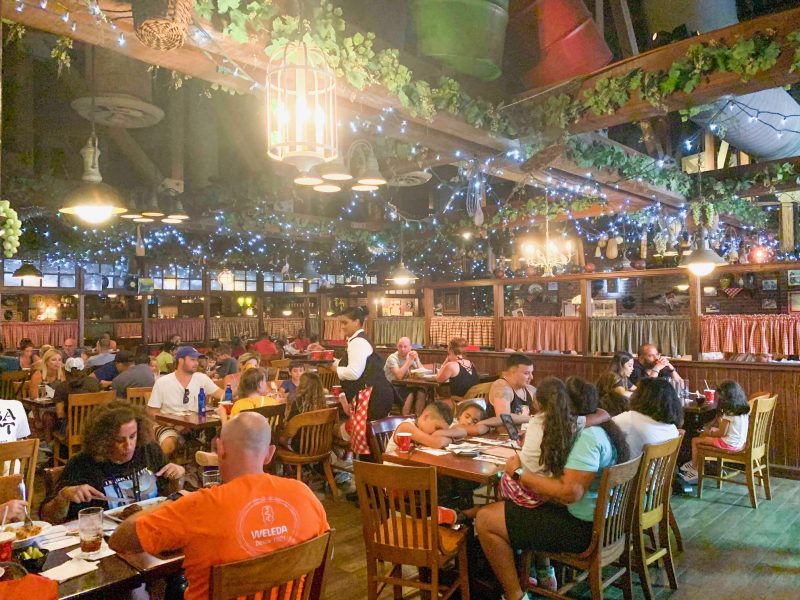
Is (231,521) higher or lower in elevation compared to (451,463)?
higher

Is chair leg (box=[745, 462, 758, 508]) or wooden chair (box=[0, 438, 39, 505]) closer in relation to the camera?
wooden chair (box=[0, 438, 39, 505])

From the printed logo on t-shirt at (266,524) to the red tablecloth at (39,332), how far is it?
42.8 feet

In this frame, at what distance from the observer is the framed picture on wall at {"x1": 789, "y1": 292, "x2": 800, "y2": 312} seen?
11.6 metres

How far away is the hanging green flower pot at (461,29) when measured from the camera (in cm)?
438

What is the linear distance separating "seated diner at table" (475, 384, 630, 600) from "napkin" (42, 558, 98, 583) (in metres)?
2.13

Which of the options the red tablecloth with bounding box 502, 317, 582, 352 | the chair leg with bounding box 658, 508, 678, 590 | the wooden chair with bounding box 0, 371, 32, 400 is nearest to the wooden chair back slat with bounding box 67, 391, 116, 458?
the wooden chair with bounding box 0, 371, 32, 400

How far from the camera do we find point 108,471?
10.2 ft

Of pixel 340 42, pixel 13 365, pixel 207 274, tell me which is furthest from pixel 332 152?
pixel 207 274

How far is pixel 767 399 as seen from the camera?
580 centimetres

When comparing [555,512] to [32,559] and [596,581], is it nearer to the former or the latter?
[596,581]

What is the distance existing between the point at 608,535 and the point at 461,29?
141 inches

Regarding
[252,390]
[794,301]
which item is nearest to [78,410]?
[252,390]

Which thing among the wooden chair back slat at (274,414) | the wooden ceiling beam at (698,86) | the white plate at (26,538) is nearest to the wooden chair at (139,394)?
the wooden chair back slat at (274,414)

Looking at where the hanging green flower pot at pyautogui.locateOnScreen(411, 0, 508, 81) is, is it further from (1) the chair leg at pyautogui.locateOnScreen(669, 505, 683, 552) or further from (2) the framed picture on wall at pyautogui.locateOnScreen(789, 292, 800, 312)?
(2) the framed picture on wall at pyautogui.locateOnScreen(789, 292, 800, 312)
